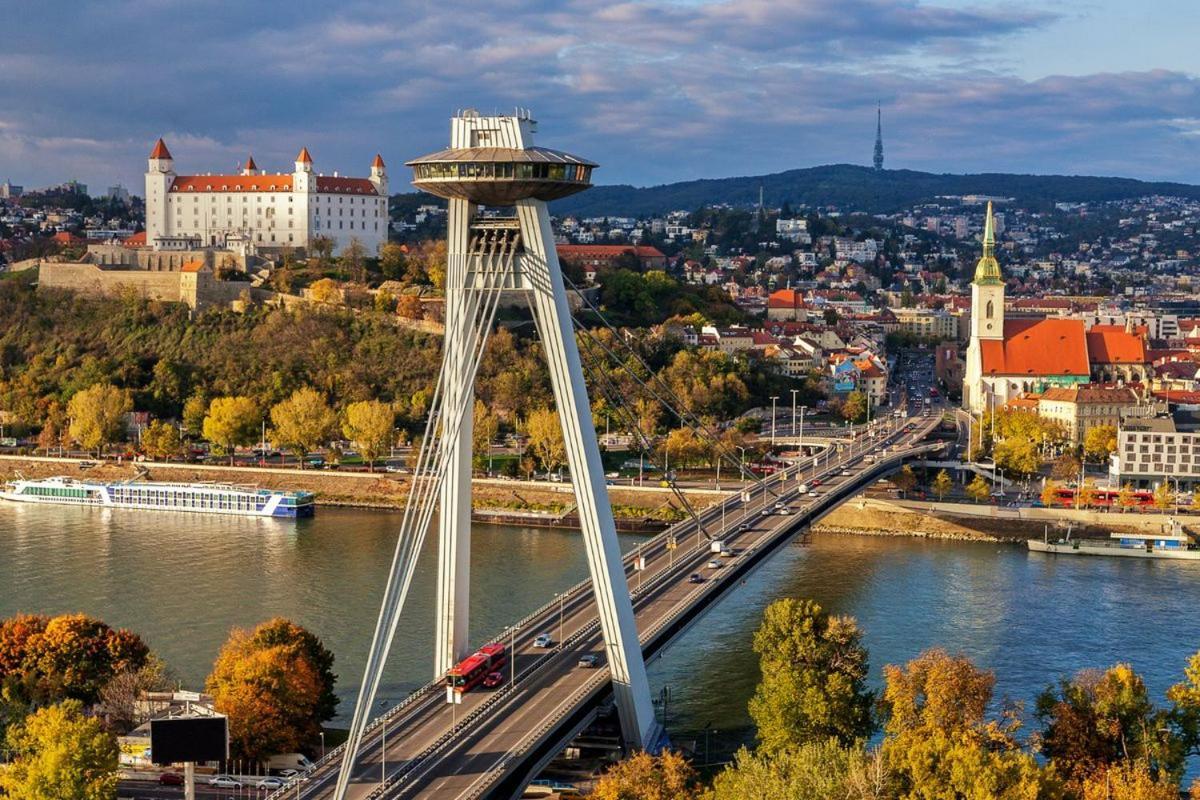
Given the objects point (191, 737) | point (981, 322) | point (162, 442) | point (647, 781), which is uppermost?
point (981, 322)

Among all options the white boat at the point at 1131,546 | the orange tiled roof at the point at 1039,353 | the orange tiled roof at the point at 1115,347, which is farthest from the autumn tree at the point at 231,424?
the orange tiled roof at the point at 1115,347

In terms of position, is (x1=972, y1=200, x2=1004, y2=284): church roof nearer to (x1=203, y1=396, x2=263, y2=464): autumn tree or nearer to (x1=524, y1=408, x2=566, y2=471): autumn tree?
(x1=524, y1=408, x2=566, y2=471): autumn tree

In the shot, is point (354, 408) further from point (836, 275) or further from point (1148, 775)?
point (836, 275)

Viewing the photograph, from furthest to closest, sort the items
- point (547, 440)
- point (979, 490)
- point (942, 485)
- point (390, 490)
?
point (547, 440) < point (390, 490) < point (942, 485) < point (979, 490)

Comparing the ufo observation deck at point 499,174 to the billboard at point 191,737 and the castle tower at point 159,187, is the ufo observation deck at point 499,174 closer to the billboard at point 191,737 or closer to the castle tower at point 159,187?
the billboard at point 191,737

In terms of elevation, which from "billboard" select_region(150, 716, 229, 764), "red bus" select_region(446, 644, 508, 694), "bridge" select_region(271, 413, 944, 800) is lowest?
"bridge" select_region(271, 413, 944, 800)

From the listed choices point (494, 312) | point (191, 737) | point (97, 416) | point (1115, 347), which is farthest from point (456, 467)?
point (1115, 347)

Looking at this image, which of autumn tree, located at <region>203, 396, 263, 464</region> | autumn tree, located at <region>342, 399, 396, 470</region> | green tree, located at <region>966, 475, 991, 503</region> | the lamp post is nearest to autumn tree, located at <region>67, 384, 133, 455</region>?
autumn tree, located at <region>203, 396, 263, 464</region>

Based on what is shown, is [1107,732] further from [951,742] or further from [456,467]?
[456,467]
